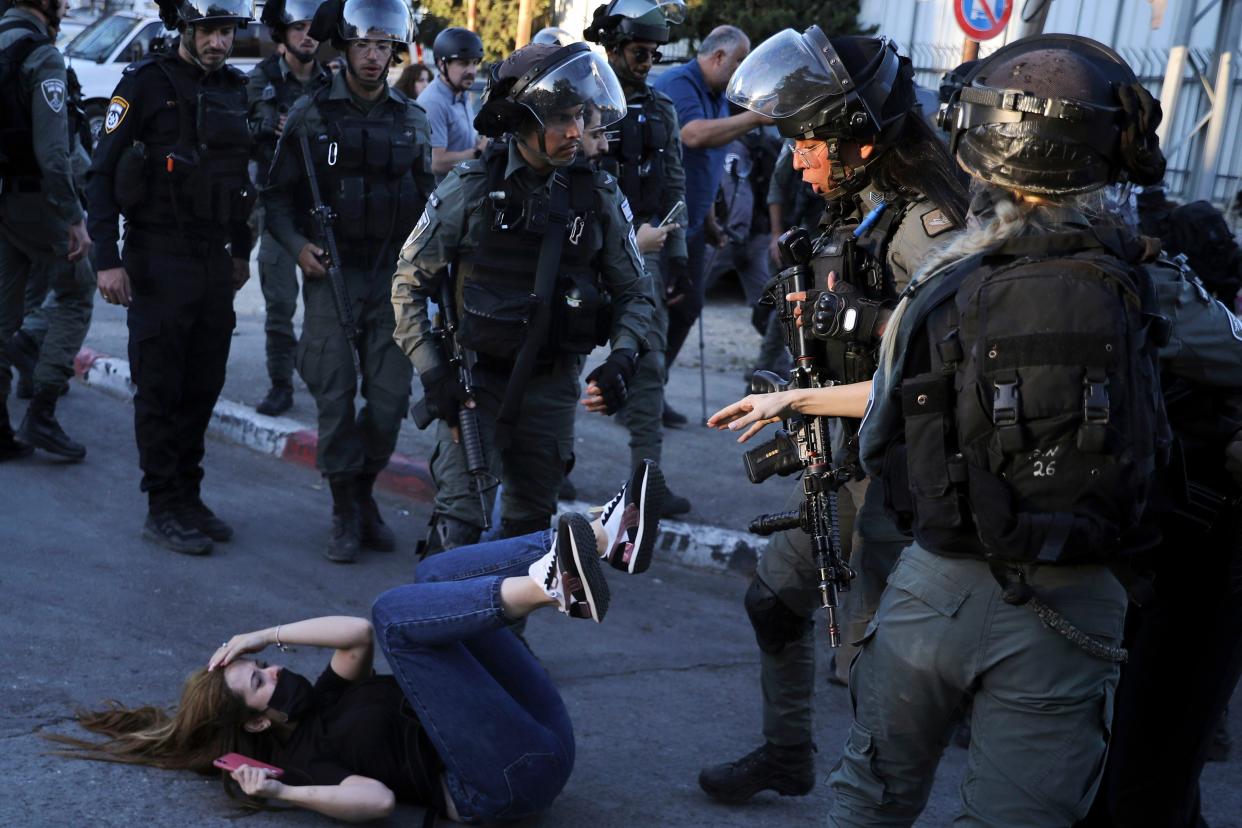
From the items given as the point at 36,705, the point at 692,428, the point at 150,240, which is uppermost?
the point at 150,240

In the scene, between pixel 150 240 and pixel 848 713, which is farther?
pixel 150 240

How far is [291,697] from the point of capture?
3.76 metres

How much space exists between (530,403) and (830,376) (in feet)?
4.50

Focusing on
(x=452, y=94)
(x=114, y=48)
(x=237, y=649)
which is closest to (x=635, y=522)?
(x=237, y=649)

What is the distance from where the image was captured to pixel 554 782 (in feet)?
12.1

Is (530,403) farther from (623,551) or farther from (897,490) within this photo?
(897,490)

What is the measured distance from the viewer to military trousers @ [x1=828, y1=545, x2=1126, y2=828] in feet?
7.98

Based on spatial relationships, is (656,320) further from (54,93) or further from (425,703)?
(425,703)

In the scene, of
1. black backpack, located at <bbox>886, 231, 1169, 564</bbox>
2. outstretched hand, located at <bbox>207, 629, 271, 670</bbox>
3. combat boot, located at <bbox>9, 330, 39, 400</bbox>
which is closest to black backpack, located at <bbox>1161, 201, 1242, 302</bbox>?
black backpack, located at <bbox>886, 231, 1169, 564</bbox>

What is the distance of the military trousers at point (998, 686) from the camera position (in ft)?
7.98

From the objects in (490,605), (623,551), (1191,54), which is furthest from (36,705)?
(1191,54)

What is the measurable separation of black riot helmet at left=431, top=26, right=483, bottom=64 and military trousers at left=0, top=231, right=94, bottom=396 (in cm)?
252

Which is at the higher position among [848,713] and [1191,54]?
[1191,54]

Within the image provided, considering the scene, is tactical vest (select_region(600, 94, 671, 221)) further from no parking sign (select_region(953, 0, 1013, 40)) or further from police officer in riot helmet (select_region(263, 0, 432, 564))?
no parking sign (select_region(953, 0, 1013, 40))
